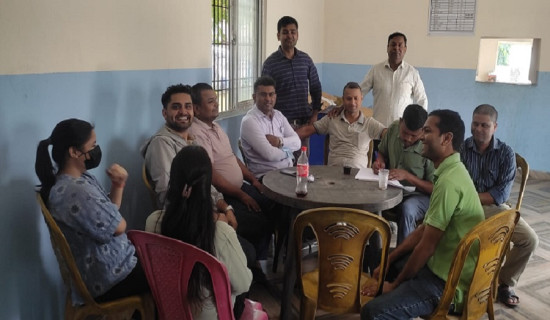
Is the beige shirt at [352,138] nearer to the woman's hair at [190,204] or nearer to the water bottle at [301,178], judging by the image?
the water bottle at [301,178]

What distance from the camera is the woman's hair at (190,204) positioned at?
1.77 m

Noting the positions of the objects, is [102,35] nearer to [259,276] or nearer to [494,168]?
[259,276]

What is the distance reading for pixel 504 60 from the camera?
242 inches

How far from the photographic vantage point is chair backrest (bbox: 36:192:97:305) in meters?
1.90

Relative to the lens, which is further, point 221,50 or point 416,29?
point 416,29

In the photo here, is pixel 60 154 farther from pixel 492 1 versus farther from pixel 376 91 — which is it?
pixel 492 1

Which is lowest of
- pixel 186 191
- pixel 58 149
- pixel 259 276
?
pixel 259 276

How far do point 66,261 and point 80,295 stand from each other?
19cm

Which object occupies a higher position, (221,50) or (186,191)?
(221,50)

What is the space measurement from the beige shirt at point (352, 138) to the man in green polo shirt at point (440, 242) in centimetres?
146

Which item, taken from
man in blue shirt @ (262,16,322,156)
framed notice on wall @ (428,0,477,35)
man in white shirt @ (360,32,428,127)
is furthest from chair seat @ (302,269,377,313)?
framed notice on wall @ (428,0,477,35)

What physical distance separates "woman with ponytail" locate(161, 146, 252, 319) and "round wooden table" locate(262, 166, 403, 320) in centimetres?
67

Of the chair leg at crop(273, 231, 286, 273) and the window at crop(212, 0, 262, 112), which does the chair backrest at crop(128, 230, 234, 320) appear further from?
the window at crop(212, 0, 262, 112)

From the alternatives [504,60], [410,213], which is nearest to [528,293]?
[410,213]
